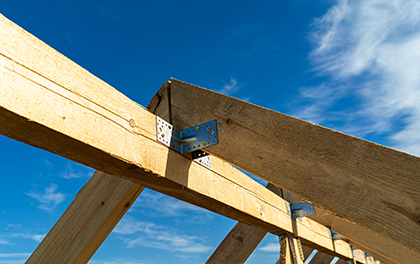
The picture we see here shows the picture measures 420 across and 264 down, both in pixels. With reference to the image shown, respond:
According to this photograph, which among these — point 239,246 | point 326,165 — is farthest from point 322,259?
point 326,165

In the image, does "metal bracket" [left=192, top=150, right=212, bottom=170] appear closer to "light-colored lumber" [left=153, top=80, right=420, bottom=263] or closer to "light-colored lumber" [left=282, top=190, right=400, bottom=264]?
"light-colored lumber" [left=153, top=80, right=420, bottom=263]

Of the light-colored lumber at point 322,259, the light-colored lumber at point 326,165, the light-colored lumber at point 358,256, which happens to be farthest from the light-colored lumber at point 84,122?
the light-colored lumber at point 322,259

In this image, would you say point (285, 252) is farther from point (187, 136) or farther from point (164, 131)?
point (164, 131)

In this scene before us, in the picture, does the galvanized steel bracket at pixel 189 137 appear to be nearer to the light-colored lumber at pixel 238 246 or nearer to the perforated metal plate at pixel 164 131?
the perforated metal plate at pixel 164 131

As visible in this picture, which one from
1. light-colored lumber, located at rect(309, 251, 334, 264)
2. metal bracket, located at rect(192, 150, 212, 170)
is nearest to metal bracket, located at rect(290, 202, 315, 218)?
metal bracket, located at rect(192, 150, 212, 170)

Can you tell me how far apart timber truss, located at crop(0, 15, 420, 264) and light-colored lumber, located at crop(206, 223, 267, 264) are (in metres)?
1.21

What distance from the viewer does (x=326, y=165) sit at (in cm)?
130

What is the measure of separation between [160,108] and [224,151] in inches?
22.6

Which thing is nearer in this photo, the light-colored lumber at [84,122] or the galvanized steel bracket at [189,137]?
the light-colored lumber at [84,122]

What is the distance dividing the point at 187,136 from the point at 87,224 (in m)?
0.90

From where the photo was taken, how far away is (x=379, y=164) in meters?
1.18

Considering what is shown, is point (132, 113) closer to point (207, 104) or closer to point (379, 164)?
point (207, 104)

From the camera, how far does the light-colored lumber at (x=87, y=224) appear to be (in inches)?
80.3

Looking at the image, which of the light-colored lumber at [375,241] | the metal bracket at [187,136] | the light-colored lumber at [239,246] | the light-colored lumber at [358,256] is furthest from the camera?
the light-colored lumber at [358,256]
